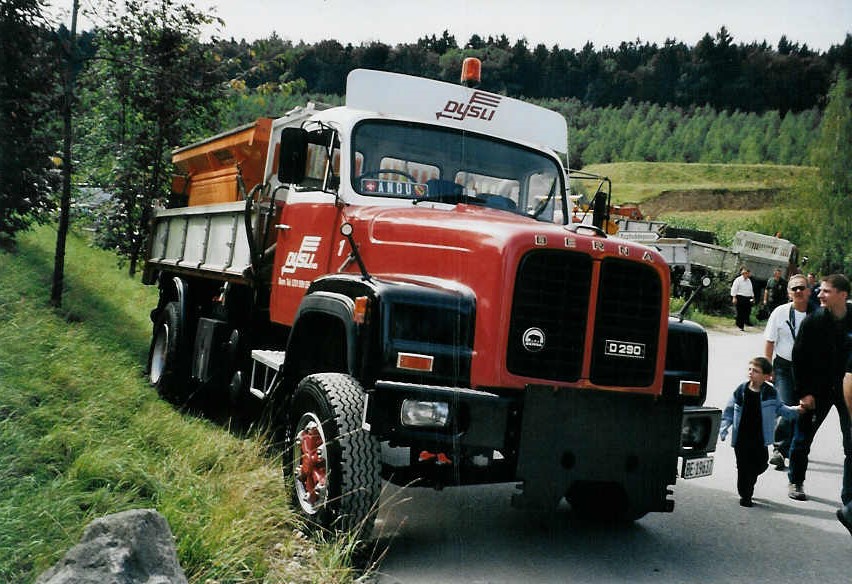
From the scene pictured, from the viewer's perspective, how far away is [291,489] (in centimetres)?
498

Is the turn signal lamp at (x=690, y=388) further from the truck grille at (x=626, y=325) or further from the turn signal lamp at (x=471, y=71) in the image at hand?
the turn signal lamp at (x=471, y=71)

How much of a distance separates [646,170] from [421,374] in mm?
47458

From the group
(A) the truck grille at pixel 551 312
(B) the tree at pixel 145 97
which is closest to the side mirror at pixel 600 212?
(A) the truck grille at pixel 551 312

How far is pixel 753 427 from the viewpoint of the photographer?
6.42 metres

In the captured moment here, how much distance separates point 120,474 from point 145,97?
6.99 m

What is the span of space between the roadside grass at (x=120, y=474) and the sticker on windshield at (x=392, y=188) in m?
1.91

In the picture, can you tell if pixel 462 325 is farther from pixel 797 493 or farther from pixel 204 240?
pixel 204 240

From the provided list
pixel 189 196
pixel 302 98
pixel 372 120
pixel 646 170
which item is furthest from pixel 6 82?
pixel 646 170

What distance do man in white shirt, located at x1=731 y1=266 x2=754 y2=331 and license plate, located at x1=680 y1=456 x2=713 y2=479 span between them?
1665cm

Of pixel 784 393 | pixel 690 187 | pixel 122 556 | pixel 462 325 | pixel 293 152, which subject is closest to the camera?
pixel 122 556

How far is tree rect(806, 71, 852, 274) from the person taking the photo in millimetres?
7844

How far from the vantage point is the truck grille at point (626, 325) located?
4754 mm

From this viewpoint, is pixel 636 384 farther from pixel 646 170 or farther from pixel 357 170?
pixel 646 170

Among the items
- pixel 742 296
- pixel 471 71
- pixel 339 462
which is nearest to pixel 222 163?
pixel 471 71
